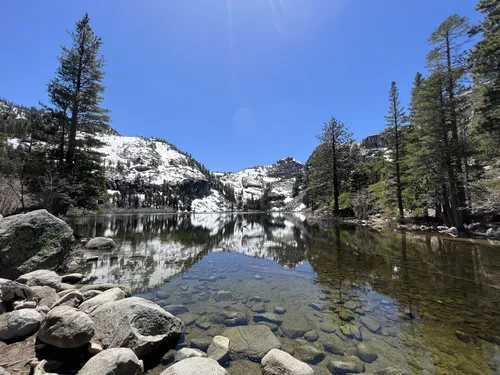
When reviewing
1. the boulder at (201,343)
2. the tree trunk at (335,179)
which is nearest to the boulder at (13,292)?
the boulder at (201,343)

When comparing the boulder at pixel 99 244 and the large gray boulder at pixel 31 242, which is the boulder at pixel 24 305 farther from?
the boulder at pixel 99 244

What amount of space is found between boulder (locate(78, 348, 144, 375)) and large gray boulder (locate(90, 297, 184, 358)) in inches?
19.6

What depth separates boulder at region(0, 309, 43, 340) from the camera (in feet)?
13.9

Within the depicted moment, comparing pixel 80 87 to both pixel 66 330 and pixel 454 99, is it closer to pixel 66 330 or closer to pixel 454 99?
pixel 66 330

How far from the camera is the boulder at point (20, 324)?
4.23 m

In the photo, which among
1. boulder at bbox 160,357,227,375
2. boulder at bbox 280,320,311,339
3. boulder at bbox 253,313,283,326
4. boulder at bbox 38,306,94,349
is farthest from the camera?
boulder at bbox 253,313,283,326

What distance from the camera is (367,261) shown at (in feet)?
34.8

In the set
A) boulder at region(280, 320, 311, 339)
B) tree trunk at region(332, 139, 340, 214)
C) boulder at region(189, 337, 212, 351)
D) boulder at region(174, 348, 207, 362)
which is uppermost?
tree trunk at region(332, 139, 340, 214)

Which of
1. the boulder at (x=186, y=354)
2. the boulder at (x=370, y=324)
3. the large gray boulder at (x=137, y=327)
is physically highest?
the large gray boulder at (x=137, y=327)

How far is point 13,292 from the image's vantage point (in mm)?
5309

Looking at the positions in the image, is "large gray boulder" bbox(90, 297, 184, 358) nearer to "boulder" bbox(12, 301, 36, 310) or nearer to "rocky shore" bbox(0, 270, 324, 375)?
"rocky shore" bbox(0, 270, 324, 375)

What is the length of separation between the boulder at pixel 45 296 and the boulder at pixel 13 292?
17cm

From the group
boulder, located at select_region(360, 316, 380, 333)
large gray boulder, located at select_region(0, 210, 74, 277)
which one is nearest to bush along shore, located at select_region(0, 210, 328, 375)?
boulder, located at select_region(360, 316, 380, 333)

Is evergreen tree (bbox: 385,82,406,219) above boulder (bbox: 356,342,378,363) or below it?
above
